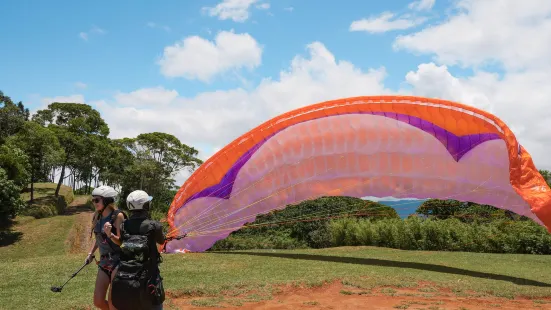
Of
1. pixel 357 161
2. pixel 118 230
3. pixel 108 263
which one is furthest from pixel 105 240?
pixel 357 161

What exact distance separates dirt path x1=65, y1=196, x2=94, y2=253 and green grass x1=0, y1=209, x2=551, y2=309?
44.8 feet

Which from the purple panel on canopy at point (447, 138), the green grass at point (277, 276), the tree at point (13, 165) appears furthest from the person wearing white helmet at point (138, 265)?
the tree at point (13, 165)

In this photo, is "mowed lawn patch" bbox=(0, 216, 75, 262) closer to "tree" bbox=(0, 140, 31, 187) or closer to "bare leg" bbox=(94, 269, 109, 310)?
"tree" bbox=(0, 140, 31, 187)

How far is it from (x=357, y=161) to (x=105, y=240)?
23.5ft

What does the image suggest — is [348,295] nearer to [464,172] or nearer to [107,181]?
[464,172]

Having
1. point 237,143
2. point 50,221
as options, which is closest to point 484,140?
point 237,143

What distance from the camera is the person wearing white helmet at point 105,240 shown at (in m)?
5.32

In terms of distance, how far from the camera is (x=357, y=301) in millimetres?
8180

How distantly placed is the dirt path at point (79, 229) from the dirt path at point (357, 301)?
1783 centimetres

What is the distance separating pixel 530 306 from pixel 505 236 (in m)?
11.1

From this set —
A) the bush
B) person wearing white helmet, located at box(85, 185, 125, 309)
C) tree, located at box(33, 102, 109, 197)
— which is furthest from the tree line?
person wearing white helmet, located at box(85, 185, 125, 309)

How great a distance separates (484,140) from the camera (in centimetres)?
1045

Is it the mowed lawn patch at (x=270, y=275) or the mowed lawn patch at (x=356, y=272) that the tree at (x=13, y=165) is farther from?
the mowed lawn patch at (x=356, y=272)

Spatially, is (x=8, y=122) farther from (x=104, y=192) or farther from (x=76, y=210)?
(x=104, y=192)
